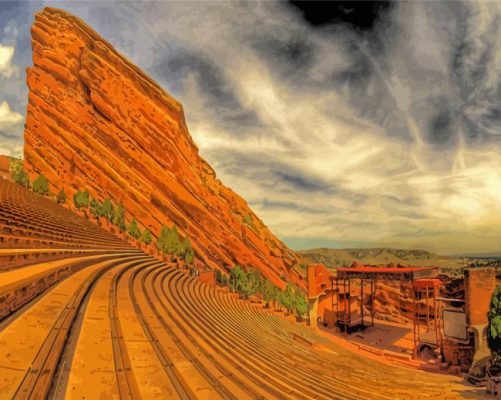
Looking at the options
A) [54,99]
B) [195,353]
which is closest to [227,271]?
[54,99]

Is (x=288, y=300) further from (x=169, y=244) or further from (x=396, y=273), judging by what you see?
(x=169, y=244)

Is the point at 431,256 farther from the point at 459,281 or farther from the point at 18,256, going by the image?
the point at 18,256

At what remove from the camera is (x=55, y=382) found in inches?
123

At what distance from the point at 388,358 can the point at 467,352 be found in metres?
6.07

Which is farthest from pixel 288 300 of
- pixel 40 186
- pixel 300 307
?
pixel 40 186

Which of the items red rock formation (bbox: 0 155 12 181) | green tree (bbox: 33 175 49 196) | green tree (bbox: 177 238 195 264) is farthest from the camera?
red rock formation (bbox: 0 155 12 181)

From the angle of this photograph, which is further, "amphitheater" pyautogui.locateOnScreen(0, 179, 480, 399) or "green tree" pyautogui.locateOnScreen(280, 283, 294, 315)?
"green tree" pyautogui.locateOnScreen(280, 283, 294, 315)

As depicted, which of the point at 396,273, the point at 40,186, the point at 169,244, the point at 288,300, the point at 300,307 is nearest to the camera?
the point at 396,273

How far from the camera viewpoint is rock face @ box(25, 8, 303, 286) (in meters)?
41.5

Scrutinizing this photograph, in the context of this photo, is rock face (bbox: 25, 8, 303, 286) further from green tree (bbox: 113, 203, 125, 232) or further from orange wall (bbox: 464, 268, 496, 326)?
orange wall (bbox: 464, 268, 496, 326)

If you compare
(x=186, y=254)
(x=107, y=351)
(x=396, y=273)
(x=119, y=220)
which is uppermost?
(x=119, y=220)

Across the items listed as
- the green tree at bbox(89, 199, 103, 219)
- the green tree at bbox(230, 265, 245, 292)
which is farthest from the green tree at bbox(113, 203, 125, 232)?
the green tree at bbox(230, 265, 245, 292)

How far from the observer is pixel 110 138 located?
1730 inches

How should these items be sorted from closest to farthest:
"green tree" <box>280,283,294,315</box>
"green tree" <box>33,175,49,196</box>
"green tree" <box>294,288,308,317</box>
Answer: "green tree" <box>33,175,49,196</box>, "green tree" <box>280,283,294,315</box>, "green tree" <box>294,288,308,317</box>
